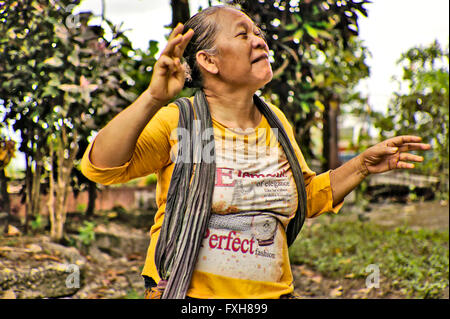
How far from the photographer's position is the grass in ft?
14.7

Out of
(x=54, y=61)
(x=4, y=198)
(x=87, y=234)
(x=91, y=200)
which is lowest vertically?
(x=87, y=234)

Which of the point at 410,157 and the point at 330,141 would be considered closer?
the point at 410,157

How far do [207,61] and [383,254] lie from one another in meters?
4.24

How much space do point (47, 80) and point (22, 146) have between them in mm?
619

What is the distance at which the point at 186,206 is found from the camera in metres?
1.38

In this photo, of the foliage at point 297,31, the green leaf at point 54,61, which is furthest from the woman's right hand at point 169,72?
the green leaf at point 54,61

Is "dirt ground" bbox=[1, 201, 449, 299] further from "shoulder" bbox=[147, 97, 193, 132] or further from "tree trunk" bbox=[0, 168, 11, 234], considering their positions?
"shoulder" bbox=[147, 97, 193, 132]

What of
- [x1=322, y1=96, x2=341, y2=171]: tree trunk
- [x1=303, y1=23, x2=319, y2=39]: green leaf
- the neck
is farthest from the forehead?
[x1=322, y1=96, x2=341, y2=171]: tree trunk

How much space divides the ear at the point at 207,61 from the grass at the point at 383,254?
3413 millimetres

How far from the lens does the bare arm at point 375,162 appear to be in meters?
1.61

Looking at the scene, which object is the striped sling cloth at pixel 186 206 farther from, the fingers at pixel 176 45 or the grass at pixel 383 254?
the grass at pixel 383 254

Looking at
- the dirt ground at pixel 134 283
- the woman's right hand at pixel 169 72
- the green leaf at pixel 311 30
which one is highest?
the green leaf at pixel 311 30

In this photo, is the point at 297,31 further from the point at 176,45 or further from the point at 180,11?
the point at 176,45

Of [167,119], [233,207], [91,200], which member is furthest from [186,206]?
[91,200]
